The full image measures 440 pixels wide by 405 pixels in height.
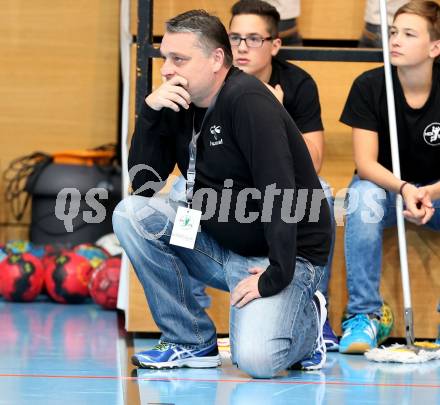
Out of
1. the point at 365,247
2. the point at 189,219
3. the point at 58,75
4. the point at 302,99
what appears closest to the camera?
the point at 189,219

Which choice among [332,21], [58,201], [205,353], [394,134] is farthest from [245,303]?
[58,201]

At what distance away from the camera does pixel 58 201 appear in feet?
19.0

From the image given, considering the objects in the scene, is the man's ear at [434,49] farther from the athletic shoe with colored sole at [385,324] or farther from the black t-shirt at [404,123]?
the athletic shoe with colored sole at [385,324]

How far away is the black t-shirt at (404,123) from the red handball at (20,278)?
1784 millimetres

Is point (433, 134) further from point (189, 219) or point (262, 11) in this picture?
point (189, 219)

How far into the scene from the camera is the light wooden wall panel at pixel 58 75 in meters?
6.31

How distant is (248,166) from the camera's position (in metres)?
→ 3.29

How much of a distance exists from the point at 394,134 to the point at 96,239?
2329 millimetres

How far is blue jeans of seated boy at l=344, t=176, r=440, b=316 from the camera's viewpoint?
398 cm

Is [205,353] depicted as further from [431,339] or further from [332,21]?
[332,21]

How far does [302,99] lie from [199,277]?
1.05 metres

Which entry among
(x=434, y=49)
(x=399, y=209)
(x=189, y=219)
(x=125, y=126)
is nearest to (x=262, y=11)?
(x=434, y=49)

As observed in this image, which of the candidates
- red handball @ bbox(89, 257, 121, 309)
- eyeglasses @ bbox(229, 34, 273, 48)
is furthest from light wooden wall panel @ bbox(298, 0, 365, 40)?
red handball @ bbox(89, 257, 121, 309)

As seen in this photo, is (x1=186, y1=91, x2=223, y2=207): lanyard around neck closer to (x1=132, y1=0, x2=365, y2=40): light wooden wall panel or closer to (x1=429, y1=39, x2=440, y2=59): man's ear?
(x1=429, y1=39, x2=440, y2=59): man's ear
